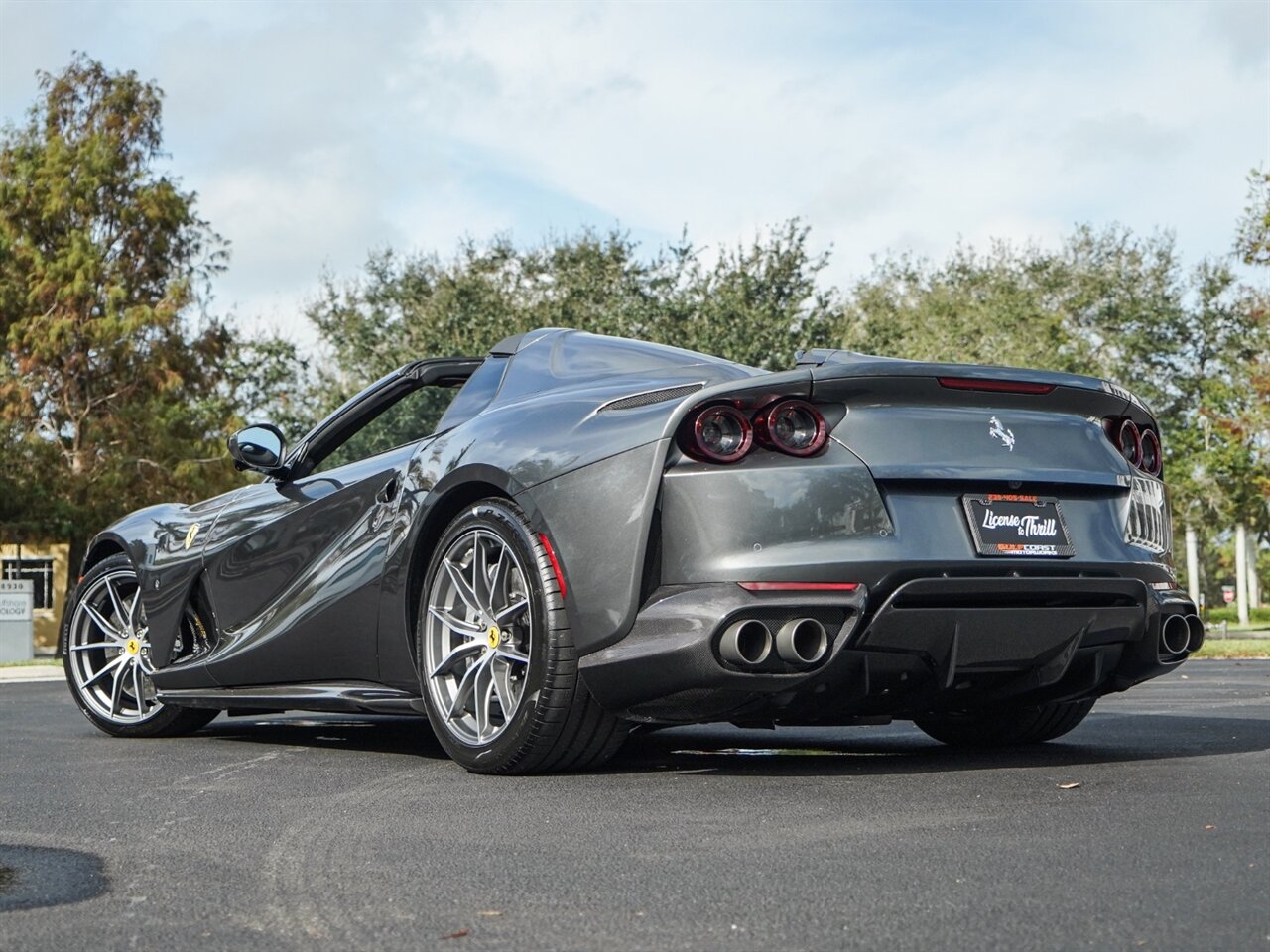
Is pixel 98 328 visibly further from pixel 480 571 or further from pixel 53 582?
pixel 480 571

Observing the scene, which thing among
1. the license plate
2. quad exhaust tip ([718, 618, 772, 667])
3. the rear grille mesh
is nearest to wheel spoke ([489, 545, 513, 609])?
quad exhaust tip ([718, 618, 772, 667])

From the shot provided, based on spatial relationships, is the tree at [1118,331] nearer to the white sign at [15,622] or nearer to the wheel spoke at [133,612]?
the white sign at [15,622]

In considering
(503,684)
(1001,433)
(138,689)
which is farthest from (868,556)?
(138,689)

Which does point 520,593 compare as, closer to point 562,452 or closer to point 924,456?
point 562,452

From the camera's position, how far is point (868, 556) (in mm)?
4562

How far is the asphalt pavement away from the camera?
296 centimetres

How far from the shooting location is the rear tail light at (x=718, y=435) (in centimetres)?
468

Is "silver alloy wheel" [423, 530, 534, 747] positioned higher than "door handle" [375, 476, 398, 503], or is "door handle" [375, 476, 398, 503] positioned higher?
"door handle" [375, 476, 398, 503]

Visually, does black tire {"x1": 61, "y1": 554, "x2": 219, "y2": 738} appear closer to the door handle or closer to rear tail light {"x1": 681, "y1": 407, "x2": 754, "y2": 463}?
the door handle

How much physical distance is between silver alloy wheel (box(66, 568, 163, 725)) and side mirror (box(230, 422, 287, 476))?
3.44 ft

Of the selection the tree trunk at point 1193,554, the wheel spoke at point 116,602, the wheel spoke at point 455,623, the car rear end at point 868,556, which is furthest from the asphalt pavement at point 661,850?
the tree trunk at point 1193,554

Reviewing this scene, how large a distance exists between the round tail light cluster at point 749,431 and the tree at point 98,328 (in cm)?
3307

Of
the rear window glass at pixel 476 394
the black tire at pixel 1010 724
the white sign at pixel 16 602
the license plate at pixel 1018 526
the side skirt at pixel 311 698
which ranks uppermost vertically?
the rear window glass at pixel 476 394

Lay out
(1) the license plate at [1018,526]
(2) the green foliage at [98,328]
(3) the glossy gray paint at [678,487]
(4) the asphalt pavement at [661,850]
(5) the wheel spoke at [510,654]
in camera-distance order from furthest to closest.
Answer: (2) the green foliage at [98,328]
(5) the wheel spoke at [510,654]
(1) the license plate at [1018,526]
(3) the glossy gray paint at [678,487]
(4) the asphalt pavement at [661,850]
